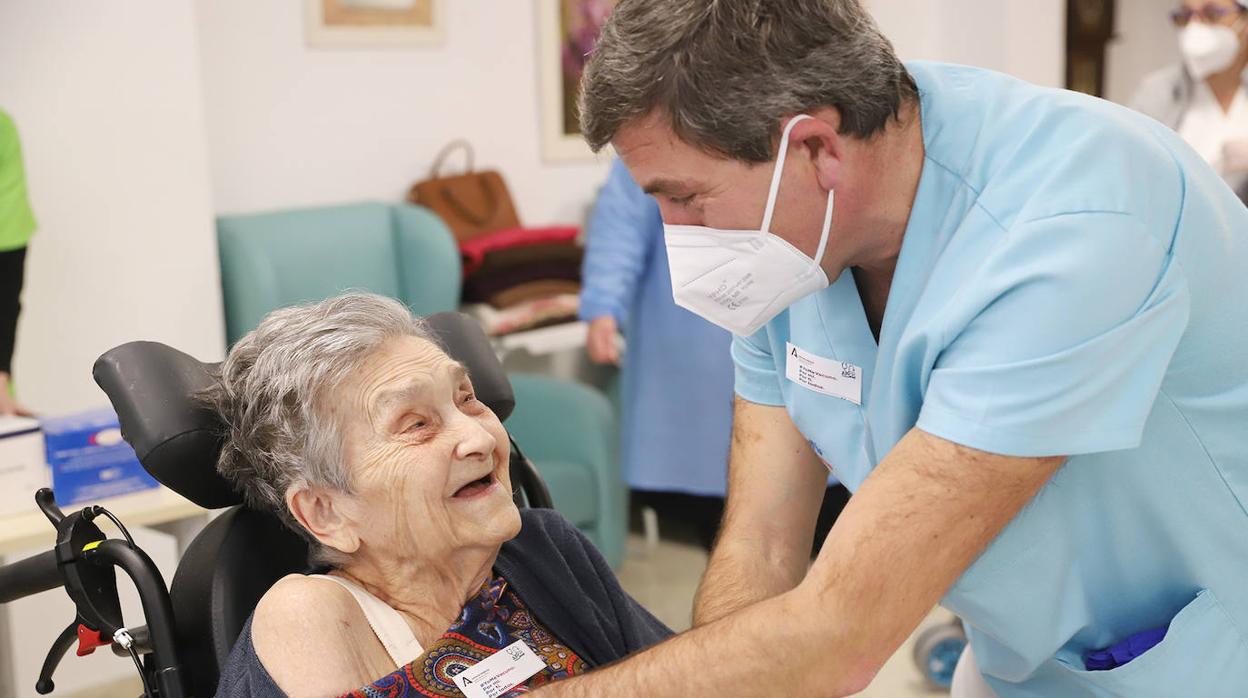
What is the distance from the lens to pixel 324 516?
1647 mm

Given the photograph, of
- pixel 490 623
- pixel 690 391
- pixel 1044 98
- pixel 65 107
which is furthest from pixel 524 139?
pixel 1044 98

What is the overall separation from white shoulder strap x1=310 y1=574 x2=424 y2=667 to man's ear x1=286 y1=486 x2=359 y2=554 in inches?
1.8

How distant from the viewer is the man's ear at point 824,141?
1229mm

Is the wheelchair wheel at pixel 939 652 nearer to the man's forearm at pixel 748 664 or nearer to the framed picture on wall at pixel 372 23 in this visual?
the man's forearm at pixel 748 664

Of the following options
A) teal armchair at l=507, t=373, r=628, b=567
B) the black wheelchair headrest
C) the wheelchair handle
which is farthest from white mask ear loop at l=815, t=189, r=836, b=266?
teal armchair at l=507, t=373, r=628, b=567

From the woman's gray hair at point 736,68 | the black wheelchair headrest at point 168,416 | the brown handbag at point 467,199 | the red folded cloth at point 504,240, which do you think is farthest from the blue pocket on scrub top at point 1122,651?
the brown handbag at point 467,199

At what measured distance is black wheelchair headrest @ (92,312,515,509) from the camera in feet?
5.09

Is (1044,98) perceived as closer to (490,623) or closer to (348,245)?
(490,623)

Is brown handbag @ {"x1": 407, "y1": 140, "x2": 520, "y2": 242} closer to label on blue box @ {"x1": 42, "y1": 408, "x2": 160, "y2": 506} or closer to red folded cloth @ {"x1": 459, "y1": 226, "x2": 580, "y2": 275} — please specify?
red folded cloth @ {"x1": 459, "y1": 226, "x2": 580, "y2": 275}

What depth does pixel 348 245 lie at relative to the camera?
3.69 m

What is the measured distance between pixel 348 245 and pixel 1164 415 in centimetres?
280

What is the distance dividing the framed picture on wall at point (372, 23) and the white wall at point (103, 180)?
33.8 inches

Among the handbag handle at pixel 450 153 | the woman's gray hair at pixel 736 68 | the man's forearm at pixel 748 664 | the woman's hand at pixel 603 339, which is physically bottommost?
the woman's hand at pixel 603 339

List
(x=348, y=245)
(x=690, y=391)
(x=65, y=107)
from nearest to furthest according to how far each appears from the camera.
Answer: (x=65, y=107)
(x=348, y=245)
(x=690, y=391)
